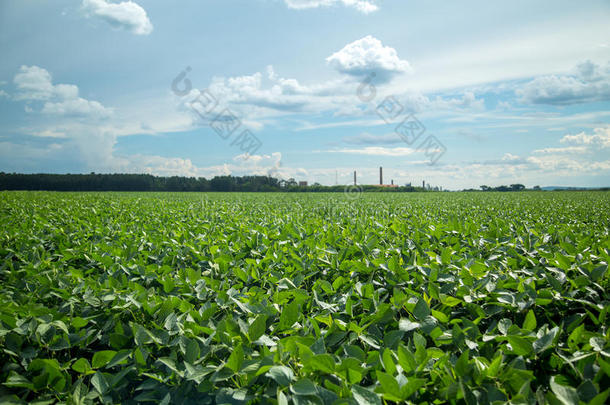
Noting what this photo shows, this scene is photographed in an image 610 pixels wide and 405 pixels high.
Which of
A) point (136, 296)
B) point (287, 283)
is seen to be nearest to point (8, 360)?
point (136, 296)

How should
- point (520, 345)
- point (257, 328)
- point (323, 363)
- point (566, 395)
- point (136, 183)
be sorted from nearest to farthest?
point (566, 395) → point (323, 363) → point (520, 345) → point (257, 328) → point (136, 183)

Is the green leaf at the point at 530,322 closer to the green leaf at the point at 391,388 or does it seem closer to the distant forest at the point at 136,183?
the green leaf at the point at 391,388

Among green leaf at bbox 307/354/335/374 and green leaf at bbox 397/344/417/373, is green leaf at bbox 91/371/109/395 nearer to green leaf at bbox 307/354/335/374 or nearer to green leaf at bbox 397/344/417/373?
green leaf at bbox 307/354/335/374

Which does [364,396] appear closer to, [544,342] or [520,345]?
[520,345]

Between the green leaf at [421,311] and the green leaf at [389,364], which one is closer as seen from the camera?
the green leaf at [389,364]

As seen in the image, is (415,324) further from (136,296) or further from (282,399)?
(136,296)

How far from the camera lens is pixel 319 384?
4.16 ft

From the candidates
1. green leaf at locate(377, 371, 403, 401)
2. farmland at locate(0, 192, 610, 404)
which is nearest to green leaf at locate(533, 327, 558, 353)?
farmland at locate(0, 192, 610, 404)

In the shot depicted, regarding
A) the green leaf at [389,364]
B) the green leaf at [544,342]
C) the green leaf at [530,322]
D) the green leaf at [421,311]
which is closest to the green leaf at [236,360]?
the green leaf at [389,364]

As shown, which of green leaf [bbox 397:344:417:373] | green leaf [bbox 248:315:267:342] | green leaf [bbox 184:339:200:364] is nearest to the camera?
green leaf [bbox 397:344:417:373]

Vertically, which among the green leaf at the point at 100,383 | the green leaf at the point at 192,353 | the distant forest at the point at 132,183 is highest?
the distant forest at the point at 132,183

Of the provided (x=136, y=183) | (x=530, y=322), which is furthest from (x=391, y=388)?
(x=136, y=183)

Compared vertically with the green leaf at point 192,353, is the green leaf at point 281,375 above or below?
above

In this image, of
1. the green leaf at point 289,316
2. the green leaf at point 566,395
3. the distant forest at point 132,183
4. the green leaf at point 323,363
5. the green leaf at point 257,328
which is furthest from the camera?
the distant forest at point 132,183
